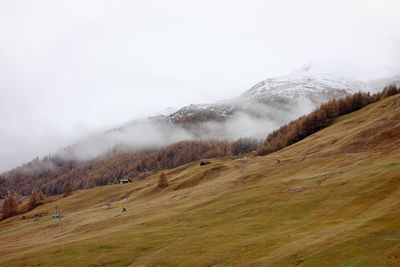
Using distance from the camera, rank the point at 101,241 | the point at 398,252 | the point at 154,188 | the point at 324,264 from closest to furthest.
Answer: the point at 398,252 → the point at 324,264 → the point at 101,241 → the point at 154,188

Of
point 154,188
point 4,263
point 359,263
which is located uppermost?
point 359,263

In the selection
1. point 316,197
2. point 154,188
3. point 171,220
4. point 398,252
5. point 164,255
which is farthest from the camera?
point 154,188

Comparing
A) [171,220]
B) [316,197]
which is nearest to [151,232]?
[171,220]

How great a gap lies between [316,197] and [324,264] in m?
28.9

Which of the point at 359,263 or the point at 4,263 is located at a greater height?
the point at 359,263

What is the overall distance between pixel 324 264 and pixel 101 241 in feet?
155

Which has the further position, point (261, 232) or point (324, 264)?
point (261, 232)

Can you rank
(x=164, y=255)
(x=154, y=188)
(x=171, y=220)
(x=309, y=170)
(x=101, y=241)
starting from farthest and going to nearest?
(x=154, y=188) < (x=309, y=170) < (x=171, y=220) < (x=101, y=241) < (x=164, y=255)

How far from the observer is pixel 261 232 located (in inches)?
2322

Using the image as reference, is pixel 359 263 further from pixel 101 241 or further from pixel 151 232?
pixel 101 241

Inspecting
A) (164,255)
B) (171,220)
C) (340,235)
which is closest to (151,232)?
(171,220)

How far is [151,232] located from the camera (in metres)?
74.2

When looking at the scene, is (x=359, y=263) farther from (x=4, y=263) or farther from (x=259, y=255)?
(x=4, y=263)

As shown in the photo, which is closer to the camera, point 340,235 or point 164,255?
point 340,235
